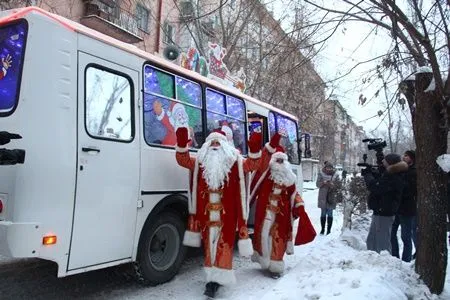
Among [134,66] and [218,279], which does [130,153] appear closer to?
[134,66]

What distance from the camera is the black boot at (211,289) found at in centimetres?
536

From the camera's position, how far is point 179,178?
19.7 ft

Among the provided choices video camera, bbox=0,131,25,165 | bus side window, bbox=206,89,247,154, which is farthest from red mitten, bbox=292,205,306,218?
video camera, bbox=0,131,25,165

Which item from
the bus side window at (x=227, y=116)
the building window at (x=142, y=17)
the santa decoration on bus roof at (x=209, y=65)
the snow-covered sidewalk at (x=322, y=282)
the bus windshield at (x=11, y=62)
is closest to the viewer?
the bus windshield at (x=11, y=62)

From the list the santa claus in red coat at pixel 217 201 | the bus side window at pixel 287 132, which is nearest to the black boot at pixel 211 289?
the santa claus in red coat at pixel 217 201

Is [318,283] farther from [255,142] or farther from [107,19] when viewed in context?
[107,19]

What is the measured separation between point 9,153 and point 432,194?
4445 millimetres

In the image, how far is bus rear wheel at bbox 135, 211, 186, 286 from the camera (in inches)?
213

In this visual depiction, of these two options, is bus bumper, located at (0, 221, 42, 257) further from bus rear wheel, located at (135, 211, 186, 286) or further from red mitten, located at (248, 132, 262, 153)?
red mitten, located at (248, 132, 262, 153)

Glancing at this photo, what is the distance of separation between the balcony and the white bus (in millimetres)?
10392

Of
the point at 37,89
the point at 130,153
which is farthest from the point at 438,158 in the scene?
the point at 37,89

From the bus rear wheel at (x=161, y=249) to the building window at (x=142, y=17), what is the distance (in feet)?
46.6

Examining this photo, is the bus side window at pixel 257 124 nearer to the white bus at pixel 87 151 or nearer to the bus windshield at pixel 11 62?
the white bus at pixel 87 151

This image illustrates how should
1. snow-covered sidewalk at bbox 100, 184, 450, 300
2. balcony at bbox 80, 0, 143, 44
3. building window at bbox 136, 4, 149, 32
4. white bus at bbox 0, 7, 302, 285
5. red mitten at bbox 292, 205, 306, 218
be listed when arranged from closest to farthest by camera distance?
1. white bus at bbox 0, 7, 302, 285
2. snow-covered sidewalk at bbox 100, 184, 450, 300
3. red mitten at bbox 292, 205, 306, 218
4. balcony at bbox 80, 0, 143, 44
5. building window at bbox 136, 4, 149, 32
